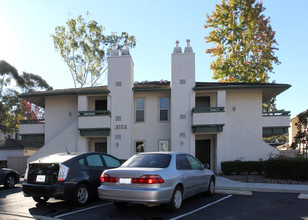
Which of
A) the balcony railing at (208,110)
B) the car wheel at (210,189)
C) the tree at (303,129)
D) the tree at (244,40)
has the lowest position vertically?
the car wheel at (210,189)

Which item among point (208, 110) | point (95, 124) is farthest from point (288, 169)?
point (95, 124)

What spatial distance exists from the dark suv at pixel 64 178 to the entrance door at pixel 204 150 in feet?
37.2

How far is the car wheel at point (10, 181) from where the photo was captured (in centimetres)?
1259

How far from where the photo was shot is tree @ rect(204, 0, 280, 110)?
86.9 ft

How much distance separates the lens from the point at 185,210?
7.40 meters

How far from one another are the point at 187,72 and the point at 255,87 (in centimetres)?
423

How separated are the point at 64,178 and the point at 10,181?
262 inches

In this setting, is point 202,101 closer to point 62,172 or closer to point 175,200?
point 175,200

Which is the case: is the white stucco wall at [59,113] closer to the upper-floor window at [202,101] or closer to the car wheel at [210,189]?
the upper-floor window at [202,101]

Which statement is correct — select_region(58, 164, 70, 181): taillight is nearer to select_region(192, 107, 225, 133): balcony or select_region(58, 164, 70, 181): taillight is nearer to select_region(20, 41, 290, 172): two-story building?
select_region(20, 41, 290, 172): two-story building

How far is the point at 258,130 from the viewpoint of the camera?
18.7 m

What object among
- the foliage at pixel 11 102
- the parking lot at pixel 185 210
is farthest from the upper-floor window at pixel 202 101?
the foliage at pixel 11 102

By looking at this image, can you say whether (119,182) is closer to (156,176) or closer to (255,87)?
(156,176)

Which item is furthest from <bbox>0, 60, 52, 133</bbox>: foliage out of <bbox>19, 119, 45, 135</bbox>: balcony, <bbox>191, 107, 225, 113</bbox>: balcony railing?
<bbox>191, 107, 225, 113</bbox>: balcony railing
